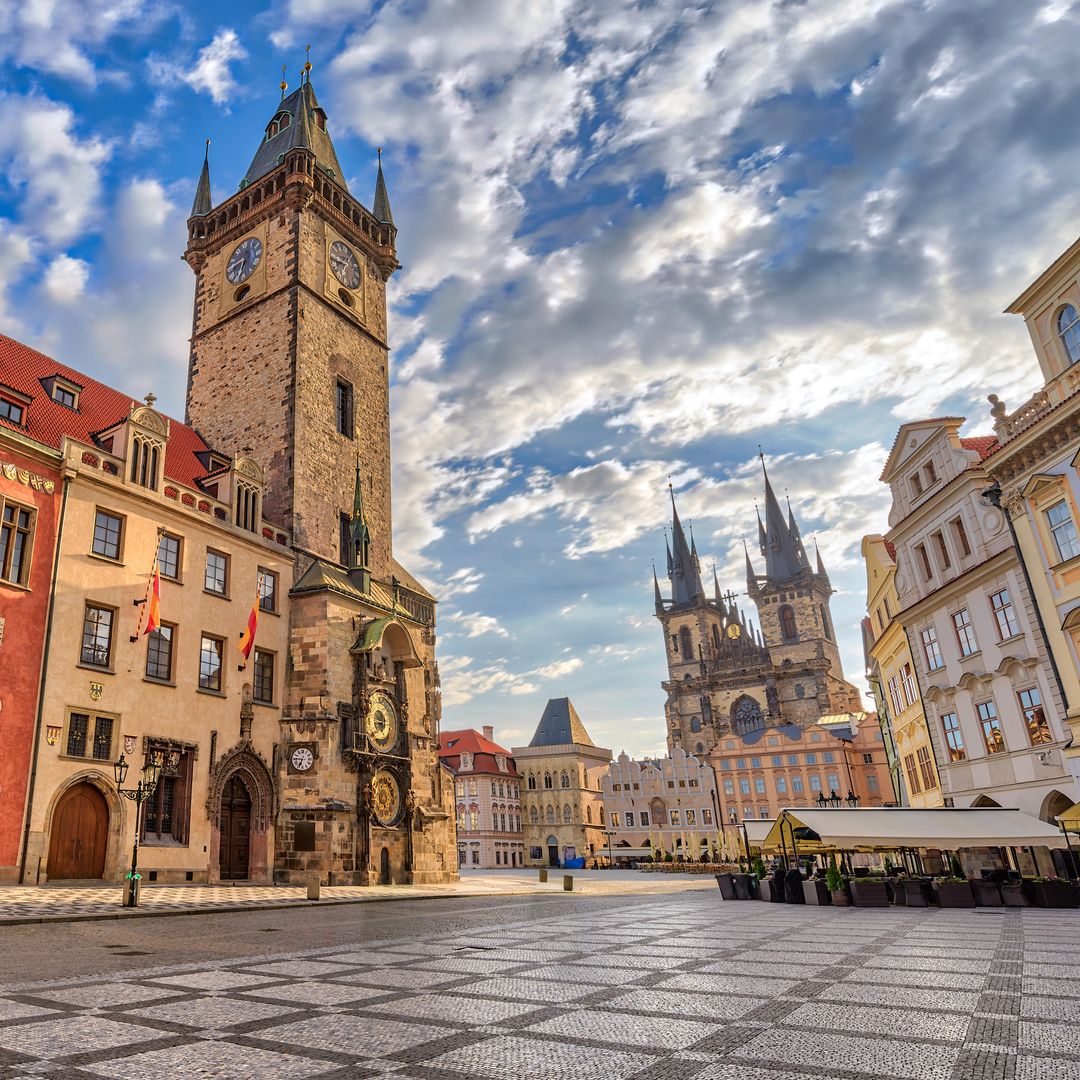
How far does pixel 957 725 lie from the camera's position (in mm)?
26359

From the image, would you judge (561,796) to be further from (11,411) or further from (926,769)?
(11,411)

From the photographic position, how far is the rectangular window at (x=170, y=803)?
75.2ft

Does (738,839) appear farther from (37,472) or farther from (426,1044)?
(426,1044)

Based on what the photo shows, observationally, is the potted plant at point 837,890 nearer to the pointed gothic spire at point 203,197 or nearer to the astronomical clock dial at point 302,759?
the astronomical clock dial at point 302,759

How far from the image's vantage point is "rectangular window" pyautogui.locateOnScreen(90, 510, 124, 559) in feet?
75.1

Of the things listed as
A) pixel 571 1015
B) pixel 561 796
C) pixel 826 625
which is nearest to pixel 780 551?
pixel 826 625

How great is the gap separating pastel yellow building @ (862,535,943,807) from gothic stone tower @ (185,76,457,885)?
1866 cm

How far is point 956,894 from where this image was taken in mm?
18641

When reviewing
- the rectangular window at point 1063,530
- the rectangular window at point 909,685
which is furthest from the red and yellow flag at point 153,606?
the rectangular window at point 909,685

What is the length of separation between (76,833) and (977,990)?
21.4 metres

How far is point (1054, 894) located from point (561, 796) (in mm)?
79716

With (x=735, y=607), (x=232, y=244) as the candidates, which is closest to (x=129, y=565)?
(x=232, y=244)

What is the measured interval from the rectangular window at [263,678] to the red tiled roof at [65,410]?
6.35 m

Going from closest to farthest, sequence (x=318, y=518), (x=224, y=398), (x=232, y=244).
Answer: (x=318, y=518)
(x=224, y=398)
(x=232, y=244)
